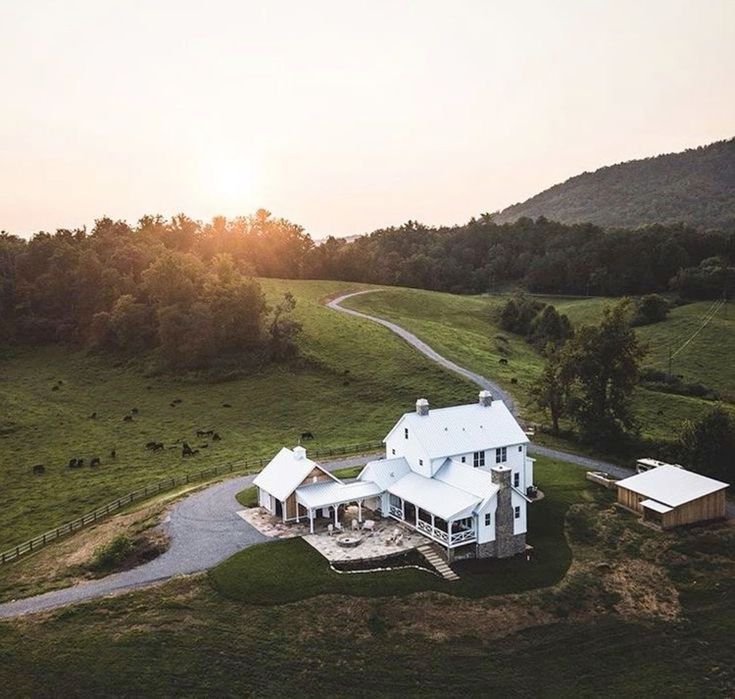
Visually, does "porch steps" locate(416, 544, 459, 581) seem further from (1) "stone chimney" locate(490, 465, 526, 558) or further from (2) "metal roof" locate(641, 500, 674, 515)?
(2) "metal roof" locate(641, 500, 674, 515)

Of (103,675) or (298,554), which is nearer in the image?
(103,675)

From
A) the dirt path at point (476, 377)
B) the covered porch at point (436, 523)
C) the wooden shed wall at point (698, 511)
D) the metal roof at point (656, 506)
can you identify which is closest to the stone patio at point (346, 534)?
the covered porch at point (436, 523)

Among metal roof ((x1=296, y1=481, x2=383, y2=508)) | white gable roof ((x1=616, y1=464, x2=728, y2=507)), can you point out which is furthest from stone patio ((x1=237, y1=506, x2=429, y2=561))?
white gable roof ((x1=616, y1=464, x2=728, y2=507))

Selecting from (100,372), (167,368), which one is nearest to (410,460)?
(167,368)

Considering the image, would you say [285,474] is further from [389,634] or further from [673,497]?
[673,497]

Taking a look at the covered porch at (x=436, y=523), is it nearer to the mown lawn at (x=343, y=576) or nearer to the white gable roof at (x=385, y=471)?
the white gable roof at (x=385, y=471)

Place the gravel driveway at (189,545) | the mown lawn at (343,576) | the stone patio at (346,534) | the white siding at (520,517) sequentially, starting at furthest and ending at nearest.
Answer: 1. the white siding at (520,517)
2. the stone patio at (346,534)
3. the mown lawn at (343,576)
4. the gravel driveway at (189,545)

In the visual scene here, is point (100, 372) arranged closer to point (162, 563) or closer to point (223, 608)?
point (162, 563)
